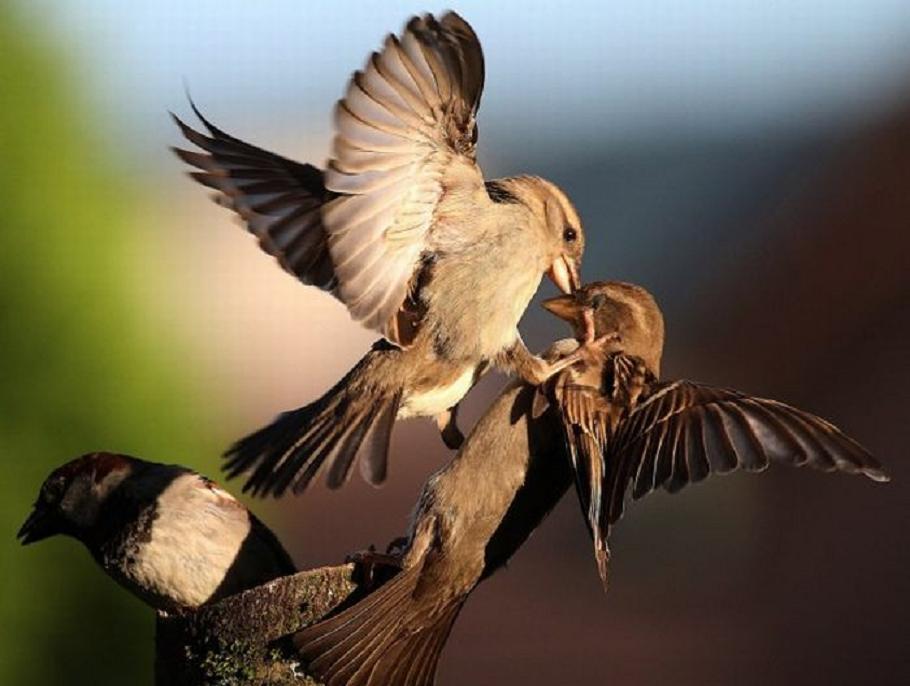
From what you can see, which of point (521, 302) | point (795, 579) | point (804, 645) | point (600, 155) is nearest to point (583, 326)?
point (521, 302)

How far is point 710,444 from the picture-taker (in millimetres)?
2369

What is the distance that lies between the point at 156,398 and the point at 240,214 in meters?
1.63

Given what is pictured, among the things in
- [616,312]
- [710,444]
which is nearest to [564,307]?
[616,312]

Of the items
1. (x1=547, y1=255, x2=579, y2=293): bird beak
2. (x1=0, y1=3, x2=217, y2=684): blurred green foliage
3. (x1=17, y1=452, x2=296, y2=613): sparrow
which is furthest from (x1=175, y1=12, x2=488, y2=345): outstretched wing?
(x1=0, y1=3, x2=217, y2=684): blurred green foliage

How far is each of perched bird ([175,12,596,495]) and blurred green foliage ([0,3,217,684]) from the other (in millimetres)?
1436

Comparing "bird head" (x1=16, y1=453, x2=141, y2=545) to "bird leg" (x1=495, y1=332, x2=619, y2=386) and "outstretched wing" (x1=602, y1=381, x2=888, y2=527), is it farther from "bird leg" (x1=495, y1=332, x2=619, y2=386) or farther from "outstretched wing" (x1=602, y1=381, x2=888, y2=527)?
"outstretched wing" (x1=602, y1=381, x2=888, y2=527)

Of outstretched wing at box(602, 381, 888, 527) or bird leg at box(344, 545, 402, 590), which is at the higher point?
outstretched wing at box(602, 381, 888, 527)

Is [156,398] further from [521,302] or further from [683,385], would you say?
[683,385]

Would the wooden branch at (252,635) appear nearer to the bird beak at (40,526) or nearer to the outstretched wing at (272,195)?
the outstretched wing at (272,195)

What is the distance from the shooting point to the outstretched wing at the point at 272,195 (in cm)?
261

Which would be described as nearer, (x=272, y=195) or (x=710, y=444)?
(x=710, y=444)

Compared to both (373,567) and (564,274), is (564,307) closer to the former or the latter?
(564,274)

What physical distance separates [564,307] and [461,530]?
423 millimetres

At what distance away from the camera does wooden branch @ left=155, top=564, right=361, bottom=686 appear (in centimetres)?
205
